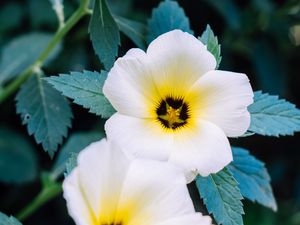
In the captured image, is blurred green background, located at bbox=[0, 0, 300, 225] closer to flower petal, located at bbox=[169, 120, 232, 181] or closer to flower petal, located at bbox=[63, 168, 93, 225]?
flower petal, located at bbox=[169, 120, 232, 181]

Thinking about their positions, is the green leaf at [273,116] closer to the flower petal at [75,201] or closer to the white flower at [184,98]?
the white flower at [184,98]

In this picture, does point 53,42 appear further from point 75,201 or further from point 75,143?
point 75,201

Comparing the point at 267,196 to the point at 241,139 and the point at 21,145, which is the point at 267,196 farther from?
the point at 241,139

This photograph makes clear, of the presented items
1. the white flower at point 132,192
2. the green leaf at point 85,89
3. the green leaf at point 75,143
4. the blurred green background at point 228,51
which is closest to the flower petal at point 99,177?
the white flower at point 132,192

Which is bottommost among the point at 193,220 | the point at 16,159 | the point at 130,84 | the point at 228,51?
the point at 16,159

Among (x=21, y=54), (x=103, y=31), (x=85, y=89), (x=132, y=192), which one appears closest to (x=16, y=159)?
(x=21, y=54)

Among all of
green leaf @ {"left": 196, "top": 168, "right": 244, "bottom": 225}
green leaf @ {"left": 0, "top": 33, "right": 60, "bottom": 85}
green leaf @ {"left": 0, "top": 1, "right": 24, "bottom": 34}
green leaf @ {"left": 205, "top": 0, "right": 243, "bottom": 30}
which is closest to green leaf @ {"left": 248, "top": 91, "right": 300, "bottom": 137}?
green leaf @ {"left": 196, "top": 168, "right": 244, "bottom": 225}

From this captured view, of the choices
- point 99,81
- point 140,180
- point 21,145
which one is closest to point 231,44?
point 21,145
